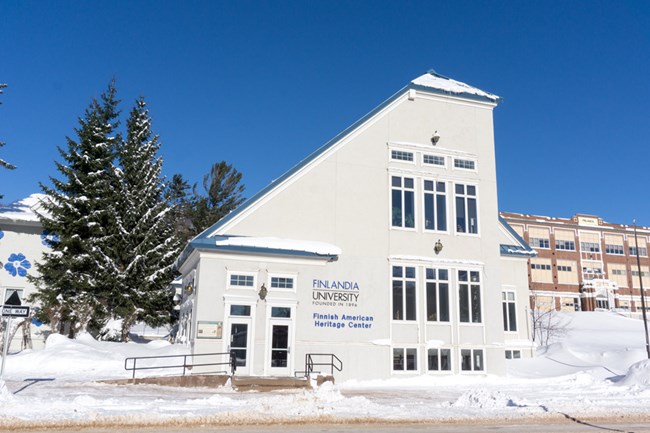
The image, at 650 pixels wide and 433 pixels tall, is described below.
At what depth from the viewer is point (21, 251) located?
3325cm

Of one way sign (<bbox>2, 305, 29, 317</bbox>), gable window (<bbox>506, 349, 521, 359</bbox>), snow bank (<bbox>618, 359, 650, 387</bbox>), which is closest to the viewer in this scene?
one way sign (<bbox>2, 305, 29, 317</bbox>)

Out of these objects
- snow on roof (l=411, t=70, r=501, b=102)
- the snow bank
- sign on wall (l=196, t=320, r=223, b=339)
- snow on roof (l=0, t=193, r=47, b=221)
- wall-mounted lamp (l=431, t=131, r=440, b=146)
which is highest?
snow on roof (l=411, t=70, r=501, b=102)

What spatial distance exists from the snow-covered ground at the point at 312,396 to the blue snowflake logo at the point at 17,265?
9756 mm

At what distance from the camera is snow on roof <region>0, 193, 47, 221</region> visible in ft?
108

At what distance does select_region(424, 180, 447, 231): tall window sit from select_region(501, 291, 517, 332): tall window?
19.6 ft

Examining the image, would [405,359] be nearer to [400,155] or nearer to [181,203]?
[400,155]

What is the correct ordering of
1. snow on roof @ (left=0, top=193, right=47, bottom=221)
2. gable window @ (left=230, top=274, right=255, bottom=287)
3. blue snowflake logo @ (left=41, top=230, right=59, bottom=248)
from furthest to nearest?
blue snowflake logo @ (left=41, top=230, right=59, bottom=248), snow on roof @ (left=0, top=193, right=47, bottom=221), gable window @ (left=230, top=274, right=255, bottom=287)

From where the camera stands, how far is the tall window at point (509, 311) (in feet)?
91.2

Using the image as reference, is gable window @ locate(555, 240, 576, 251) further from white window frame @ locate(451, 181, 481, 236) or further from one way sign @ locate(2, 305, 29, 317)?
one way sign @ locate(2, 305, 29, 317)

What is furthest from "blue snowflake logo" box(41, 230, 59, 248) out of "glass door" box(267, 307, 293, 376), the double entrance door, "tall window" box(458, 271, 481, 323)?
"tall window" box(458, 271, 481, 323)

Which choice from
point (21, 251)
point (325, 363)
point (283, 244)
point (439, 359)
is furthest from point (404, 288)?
point (21, 251)

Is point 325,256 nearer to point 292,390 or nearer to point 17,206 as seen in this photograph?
point 292,390

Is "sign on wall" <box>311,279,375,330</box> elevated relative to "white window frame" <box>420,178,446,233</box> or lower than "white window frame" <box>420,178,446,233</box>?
lower

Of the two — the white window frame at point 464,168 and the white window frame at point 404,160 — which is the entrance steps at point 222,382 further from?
the white window frame at point 464,168
